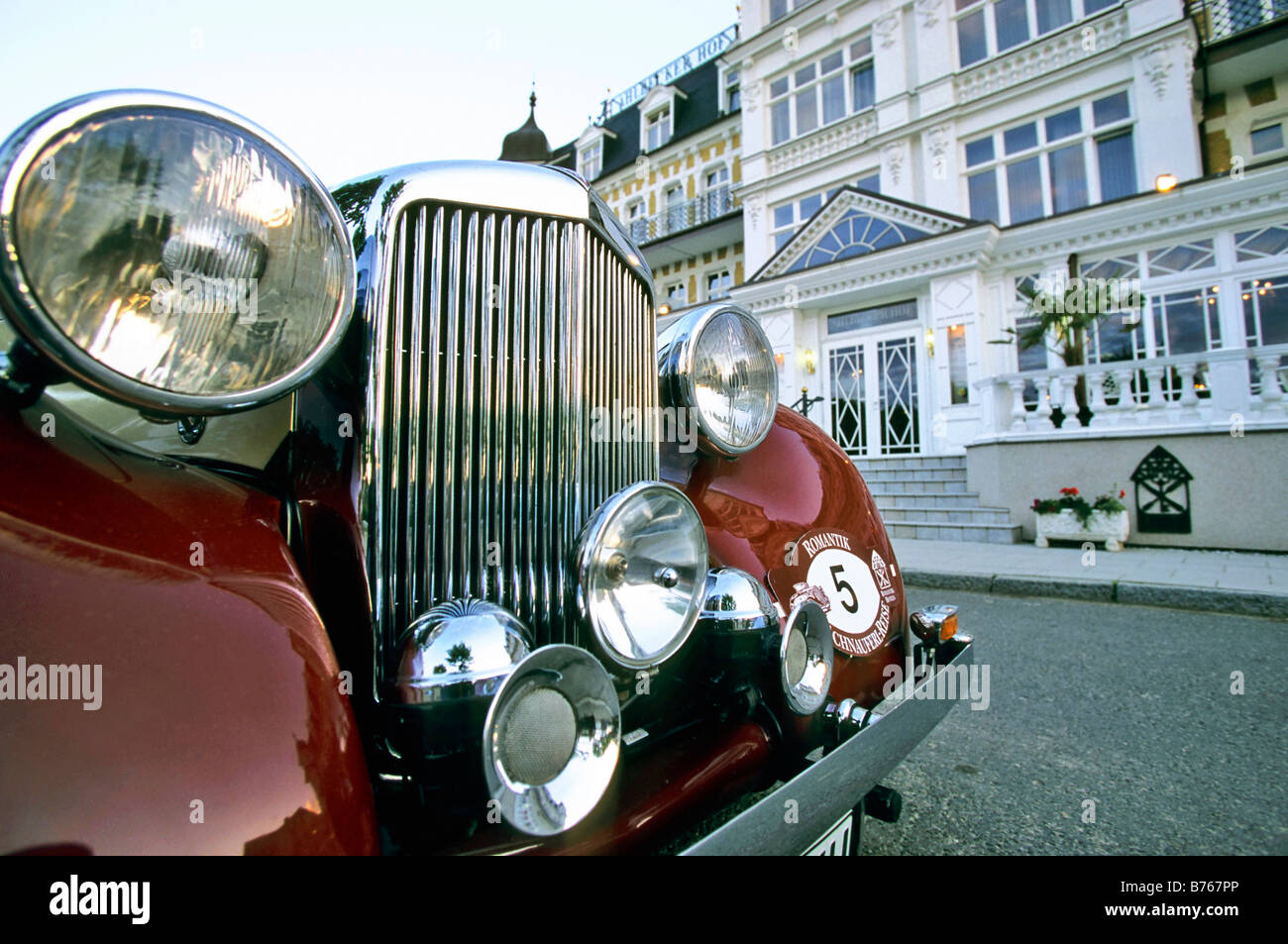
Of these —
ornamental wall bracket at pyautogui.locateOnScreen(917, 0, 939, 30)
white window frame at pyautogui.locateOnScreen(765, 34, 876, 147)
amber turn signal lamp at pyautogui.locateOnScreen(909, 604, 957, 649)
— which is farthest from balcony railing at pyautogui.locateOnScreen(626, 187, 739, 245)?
amber turn signal lamp at pyautogui.locateOnScreen(909, 604, 957, 649)

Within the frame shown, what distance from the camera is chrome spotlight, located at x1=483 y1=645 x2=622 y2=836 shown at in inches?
31.7

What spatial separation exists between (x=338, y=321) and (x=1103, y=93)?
587 inches

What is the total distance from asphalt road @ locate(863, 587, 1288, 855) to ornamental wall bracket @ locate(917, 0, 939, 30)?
1399 centimetres

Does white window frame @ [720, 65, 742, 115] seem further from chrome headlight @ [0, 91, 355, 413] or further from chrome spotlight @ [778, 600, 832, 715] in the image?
chrome headlight @ [0, 91, 355, 413]

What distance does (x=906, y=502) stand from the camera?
29.6ft

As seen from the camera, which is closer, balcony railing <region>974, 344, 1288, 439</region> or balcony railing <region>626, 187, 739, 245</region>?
balcony railing <region>974, 344, 1288, 439</region>

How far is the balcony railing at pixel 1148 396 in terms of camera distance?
6.69 metres

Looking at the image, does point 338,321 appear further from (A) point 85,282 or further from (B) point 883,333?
(B) point 883,333

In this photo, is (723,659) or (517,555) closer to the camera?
(517,555)

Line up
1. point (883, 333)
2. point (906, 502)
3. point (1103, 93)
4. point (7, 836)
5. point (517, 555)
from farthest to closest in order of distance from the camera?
point (883, 333)
point (1103, 93)
point (906, 502)
point (517, 555)
point (7, 836)

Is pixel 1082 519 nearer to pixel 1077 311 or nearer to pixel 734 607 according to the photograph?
pixel 1077 311

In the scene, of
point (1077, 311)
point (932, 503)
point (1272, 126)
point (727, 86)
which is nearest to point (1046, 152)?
point (1272, 126)

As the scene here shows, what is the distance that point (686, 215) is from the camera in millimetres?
18750
